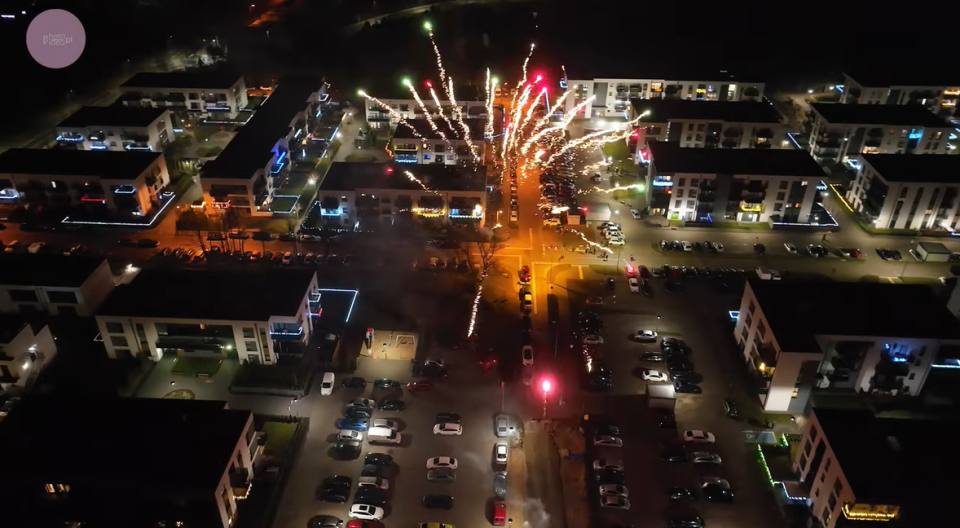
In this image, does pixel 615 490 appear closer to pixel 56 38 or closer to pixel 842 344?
pixel 842 344

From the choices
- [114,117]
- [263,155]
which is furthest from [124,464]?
[114,117]

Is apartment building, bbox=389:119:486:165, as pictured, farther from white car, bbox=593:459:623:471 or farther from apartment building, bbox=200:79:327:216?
white car, bbox=593:459:623:471

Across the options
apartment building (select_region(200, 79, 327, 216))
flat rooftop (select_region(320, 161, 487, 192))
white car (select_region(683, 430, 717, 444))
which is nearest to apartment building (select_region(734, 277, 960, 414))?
white car (select_region(683, 430, 717, 444))

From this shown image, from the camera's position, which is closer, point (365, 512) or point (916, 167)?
point (365, 512)

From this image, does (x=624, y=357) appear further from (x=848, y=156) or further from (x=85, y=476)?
(x=848, y=156)

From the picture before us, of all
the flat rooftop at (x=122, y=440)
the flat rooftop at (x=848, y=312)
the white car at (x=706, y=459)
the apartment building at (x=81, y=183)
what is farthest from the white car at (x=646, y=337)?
the apartment building at (x=81, y=183)
